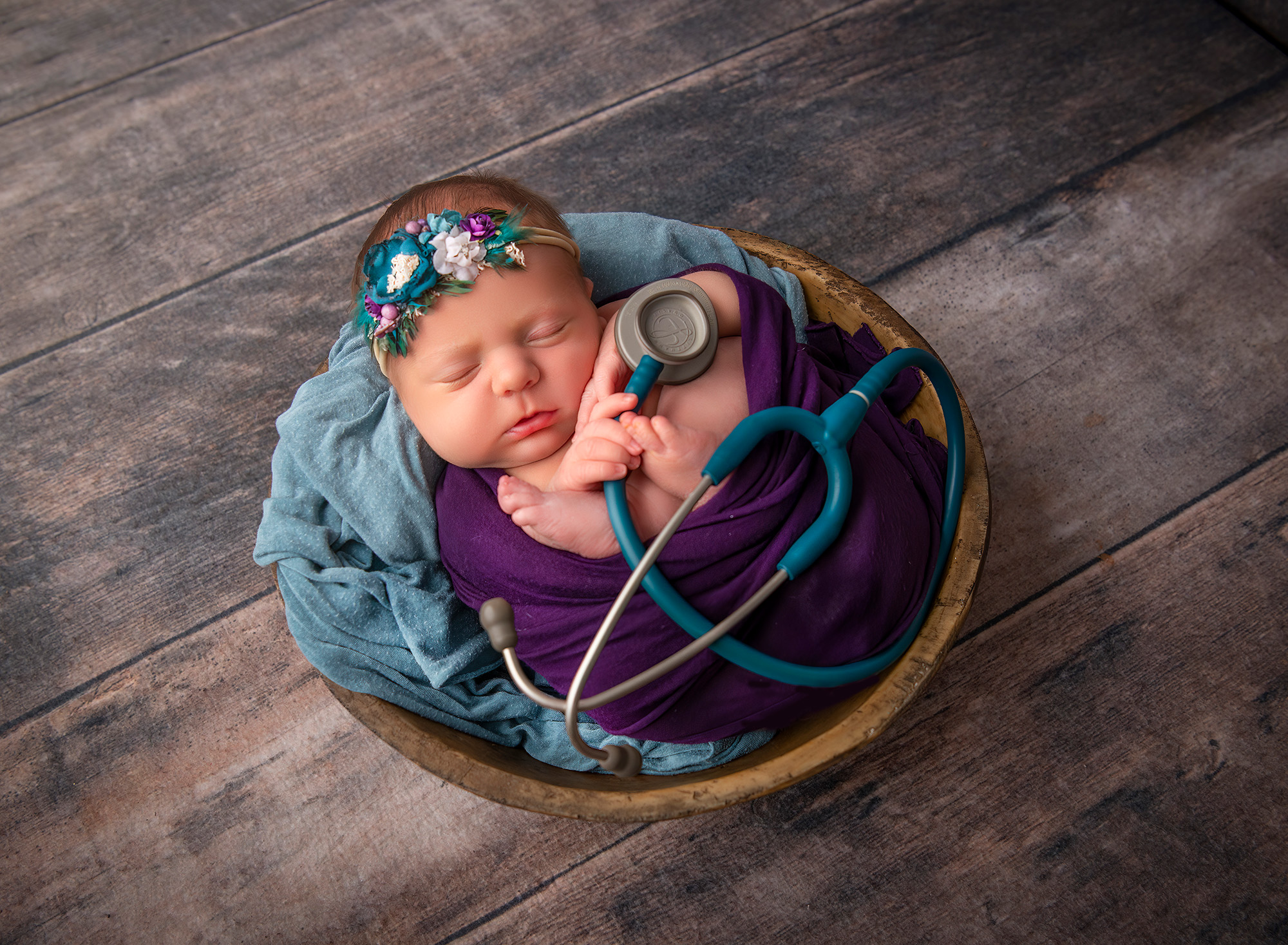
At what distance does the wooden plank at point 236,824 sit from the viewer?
3.55 ft

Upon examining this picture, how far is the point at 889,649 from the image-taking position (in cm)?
89

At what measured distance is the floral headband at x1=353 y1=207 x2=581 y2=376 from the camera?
3.00 ft

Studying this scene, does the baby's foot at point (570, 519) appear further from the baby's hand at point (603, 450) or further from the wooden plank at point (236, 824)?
the wooden plank at point (236, 824)

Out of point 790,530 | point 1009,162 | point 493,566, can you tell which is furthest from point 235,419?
point 1009,162

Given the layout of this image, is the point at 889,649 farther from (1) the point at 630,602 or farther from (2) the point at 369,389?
(2) the point at 369,389

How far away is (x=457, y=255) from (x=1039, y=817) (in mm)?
916

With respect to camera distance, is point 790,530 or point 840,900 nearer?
point 790,530

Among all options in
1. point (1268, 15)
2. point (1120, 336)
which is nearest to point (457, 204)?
point (1120, 336)

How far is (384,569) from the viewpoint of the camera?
3.59 ft

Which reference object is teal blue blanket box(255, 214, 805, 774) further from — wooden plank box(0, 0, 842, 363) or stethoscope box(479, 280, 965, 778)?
wooden plank box(0, 0, 842, 363)

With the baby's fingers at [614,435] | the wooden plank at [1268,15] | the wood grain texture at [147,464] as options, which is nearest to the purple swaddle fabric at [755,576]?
the baby's fingers at [614,435]

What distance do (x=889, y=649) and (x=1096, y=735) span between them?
41 centimetres

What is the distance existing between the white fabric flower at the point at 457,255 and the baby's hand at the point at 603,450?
0.19 metres

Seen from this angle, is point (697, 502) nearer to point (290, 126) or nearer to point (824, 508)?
point (824, 508)
